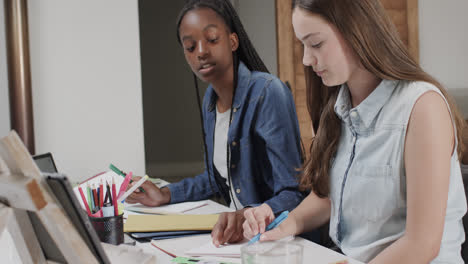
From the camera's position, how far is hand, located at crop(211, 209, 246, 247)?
3.03 ft

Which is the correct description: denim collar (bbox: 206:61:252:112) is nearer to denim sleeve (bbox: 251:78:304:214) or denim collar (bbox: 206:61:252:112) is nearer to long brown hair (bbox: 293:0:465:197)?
denim sleeve (bbox: 251:78:304:214)

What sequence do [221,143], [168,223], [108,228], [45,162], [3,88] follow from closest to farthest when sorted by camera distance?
[108,228], [168,223], [45,162], [221,143], [3,88]

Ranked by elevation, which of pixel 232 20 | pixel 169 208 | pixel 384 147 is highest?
pixel 232 20

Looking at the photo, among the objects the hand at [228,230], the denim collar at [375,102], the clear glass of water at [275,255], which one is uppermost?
the denim collar at [375,102]

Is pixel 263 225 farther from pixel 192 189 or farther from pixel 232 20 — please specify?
pixel 232 20

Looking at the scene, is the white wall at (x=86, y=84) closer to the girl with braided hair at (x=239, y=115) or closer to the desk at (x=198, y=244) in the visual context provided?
the girl with braided hair at (x=239, y=115)

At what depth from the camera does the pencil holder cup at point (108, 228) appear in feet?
2.87

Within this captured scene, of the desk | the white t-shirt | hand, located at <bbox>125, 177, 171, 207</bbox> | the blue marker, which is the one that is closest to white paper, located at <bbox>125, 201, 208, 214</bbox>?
hand, located at <bbox>125, 177, 171, 207</bbox>

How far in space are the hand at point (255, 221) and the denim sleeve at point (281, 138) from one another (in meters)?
0.21

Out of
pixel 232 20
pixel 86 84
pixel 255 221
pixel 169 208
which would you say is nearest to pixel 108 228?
pixel 255 221

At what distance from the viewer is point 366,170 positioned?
0.97m

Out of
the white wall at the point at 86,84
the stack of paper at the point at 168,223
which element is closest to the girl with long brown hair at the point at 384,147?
the stack of paper at the point at 168,223

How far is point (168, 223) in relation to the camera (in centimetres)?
109

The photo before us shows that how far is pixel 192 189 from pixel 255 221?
0.56m
